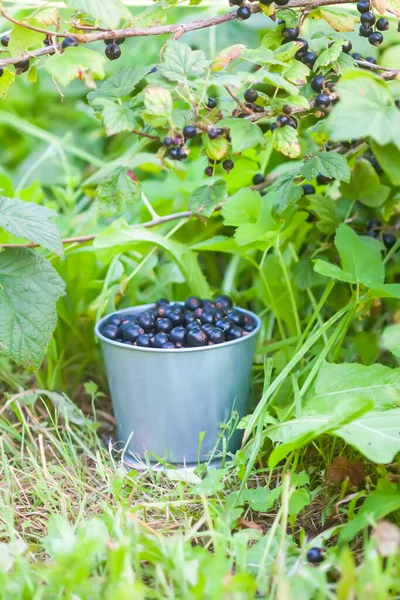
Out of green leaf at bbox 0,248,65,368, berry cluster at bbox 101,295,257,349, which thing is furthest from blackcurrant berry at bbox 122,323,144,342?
green leaf at bbox 0,248,65,368

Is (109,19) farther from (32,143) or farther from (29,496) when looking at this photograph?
(32,143)

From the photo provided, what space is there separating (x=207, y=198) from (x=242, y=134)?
7.0 inches

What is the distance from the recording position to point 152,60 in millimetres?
2004

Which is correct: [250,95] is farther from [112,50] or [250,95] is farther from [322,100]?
[112,50]

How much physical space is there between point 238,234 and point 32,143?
1.49 metres

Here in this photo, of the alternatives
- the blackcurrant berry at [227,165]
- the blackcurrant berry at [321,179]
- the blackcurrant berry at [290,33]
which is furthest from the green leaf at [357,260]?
the blackcurrant berry at [290,33]

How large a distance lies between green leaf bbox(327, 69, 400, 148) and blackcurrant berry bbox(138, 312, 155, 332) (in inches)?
19.7

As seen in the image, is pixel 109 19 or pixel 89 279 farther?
pixel 89 279

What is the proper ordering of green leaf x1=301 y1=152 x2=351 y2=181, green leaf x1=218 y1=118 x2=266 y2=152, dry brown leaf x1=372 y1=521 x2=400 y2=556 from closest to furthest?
1. dry brown leaf x1=372 y1=521 x2=400 y2=556
2. green leaf x1=218 y1=118 x2=266 y2=152
3. green leaf x1=301 y1=152 x2=351 y2=181

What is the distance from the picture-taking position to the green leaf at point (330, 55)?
3.02 feet

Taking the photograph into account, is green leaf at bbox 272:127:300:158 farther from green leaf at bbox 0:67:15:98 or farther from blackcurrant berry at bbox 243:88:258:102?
green leaf at bbox 0:67:15:98

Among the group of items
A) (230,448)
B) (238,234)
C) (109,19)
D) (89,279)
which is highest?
(109,19)

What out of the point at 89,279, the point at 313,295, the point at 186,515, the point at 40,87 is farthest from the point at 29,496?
the point at 40,87

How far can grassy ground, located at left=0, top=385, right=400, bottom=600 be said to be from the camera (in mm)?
680
